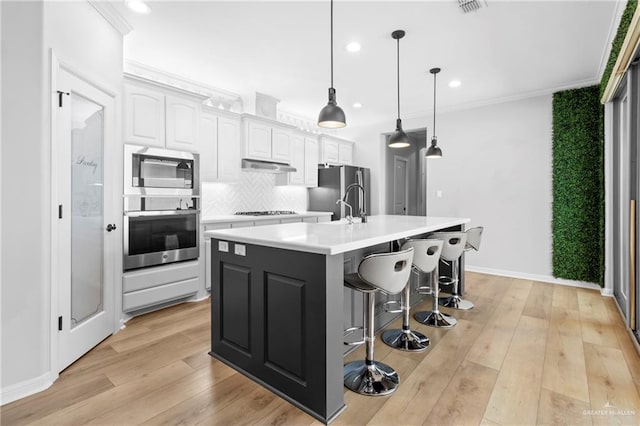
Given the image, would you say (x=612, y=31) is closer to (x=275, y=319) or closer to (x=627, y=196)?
(x=627, y=196)

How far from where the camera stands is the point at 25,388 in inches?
74.4

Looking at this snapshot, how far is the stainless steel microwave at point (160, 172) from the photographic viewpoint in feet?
9.93

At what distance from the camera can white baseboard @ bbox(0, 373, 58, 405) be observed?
5.99 feet

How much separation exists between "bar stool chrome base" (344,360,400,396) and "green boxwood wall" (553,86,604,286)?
372cm

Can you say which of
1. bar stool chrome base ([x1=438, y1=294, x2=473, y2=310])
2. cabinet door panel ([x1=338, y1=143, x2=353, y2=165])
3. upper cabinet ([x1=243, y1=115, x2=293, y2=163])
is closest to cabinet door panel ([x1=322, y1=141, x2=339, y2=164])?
cabinet door panel ([x1=338, y1=143, x2=353, y2=165])

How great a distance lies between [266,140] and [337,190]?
166 cm

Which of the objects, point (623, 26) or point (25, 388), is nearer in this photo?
point (25, 388)

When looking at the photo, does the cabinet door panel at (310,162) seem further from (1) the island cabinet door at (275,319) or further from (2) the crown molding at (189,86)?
(1) the island cabinet door at (275,319)

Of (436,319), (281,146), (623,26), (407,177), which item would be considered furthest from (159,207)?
(407,177)

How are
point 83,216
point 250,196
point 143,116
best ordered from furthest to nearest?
point 250,196 → point 143,116 → point 83,216

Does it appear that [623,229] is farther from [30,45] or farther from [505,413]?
[30,45]

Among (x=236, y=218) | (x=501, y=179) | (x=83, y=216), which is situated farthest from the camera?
(x=501, y=179)

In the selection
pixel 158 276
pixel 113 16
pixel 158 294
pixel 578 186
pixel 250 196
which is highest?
pixel 113 16

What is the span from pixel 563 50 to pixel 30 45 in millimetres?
4686
